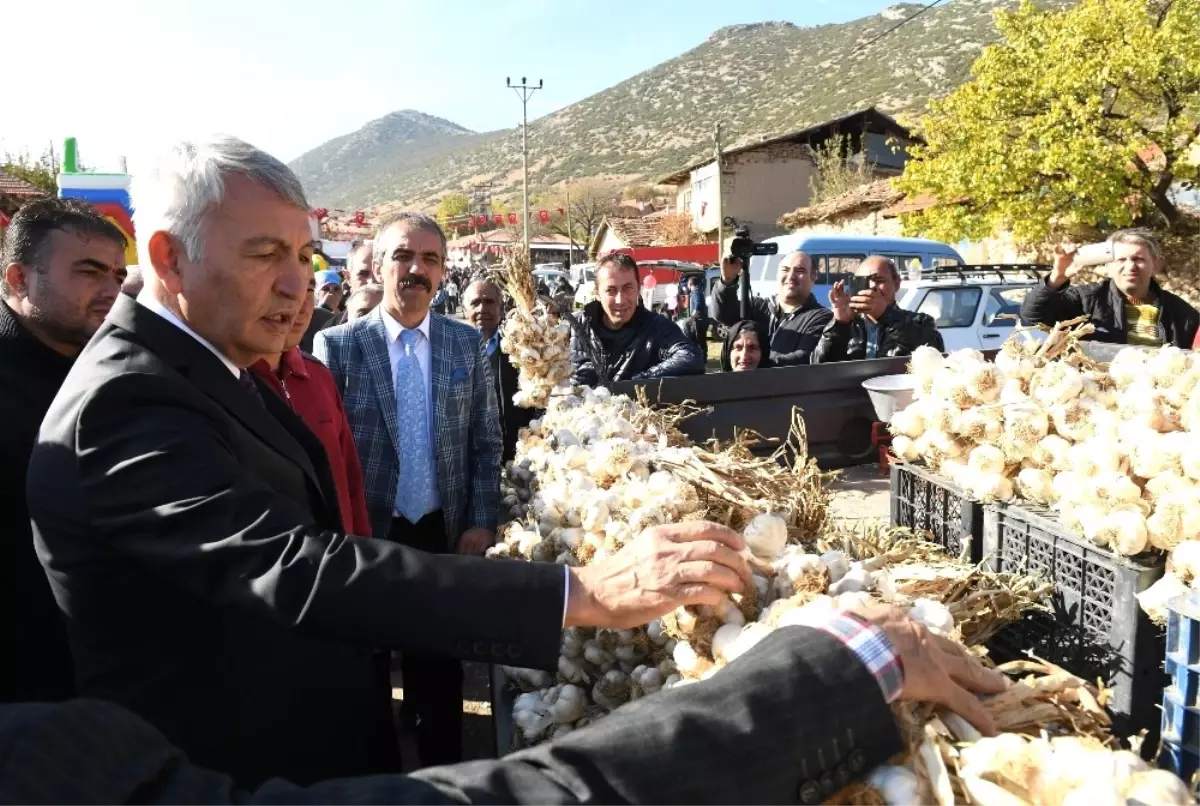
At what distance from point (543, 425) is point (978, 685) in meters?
1.95

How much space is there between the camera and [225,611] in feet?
3.68

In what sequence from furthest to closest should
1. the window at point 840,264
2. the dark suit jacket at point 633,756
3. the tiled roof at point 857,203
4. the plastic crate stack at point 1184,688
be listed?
the tiled roof at point 857,203 → the window at point 840,264 → the plastic crate stack at point 1184,688 → the dark suit jacket at point 633,756

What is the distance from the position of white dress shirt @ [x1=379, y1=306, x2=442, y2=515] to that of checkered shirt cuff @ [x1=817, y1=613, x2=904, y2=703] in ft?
6.01

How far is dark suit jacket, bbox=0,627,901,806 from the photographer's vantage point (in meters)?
0.63

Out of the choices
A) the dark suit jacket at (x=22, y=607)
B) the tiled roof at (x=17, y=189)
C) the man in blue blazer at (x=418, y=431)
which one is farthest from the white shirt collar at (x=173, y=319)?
the tiled roof at (x=17, y=189)

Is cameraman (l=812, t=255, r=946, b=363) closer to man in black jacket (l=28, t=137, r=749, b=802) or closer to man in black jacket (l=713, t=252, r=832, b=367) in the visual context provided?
man in black jacket (l=713, t=252, r=832, b=367)

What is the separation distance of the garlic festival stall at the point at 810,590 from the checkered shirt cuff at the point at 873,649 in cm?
6

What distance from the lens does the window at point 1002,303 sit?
8891 mm

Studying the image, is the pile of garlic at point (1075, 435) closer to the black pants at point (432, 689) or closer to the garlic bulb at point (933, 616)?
the garlic bulb at point (933, 616)

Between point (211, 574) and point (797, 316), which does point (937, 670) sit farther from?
point (797, 316)

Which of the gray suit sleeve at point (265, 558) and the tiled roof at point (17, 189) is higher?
the tiled roof at point (17, 189)

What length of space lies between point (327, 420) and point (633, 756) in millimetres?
1481

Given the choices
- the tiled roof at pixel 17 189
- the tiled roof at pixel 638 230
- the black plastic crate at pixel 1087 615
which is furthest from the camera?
the tiled roof at pixel 638 230

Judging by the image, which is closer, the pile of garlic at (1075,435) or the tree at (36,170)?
the pile of garlic at (1075,435)
